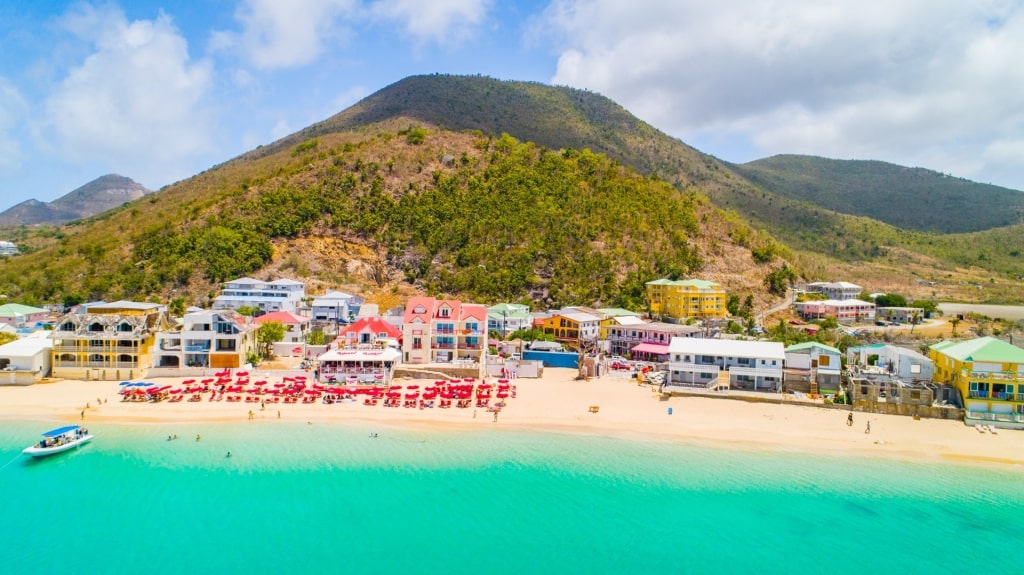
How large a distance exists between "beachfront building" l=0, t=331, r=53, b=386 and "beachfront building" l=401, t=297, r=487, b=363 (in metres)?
25.8

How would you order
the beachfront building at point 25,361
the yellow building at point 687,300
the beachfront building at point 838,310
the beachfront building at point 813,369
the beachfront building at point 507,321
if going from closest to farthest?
the beachfront building at point 813,369 < the beachfront building at point 25,361 < the beachfront building at point 507,321 < the yellow building at point 687,300 < the beachfront building at point 838,310

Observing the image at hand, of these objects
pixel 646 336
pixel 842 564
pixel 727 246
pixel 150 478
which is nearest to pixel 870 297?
pixel 727 246

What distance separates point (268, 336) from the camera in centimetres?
5469

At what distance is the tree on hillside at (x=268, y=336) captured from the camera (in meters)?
54.2

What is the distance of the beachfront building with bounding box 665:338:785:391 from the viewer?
146 feet

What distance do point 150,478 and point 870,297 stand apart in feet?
306

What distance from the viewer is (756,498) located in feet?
97.4

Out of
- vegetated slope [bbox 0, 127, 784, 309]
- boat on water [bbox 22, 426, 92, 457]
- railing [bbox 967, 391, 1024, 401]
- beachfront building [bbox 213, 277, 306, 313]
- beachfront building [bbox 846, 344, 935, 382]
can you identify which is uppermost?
vegetated slope [bbox 0, 127, 784, 309]

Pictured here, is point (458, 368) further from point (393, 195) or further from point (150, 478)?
point (393, 195)

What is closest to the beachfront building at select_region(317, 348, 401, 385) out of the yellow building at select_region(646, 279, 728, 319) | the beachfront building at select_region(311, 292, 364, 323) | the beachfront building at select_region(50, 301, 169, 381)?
the beachfront building at select_region(50, 301, 169, 381)

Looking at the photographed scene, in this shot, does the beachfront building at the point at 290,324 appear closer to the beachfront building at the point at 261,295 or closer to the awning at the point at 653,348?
the beachfront building at the point at 261,295

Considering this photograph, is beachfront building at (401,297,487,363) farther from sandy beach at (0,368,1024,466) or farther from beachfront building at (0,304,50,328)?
beachfront building at (0,304,50,328)

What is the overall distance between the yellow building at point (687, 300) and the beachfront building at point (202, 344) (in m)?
46.0

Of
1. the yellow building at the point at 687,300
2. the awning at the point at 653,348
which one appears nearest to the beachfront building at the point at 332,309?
the awning at the point at 653,348
